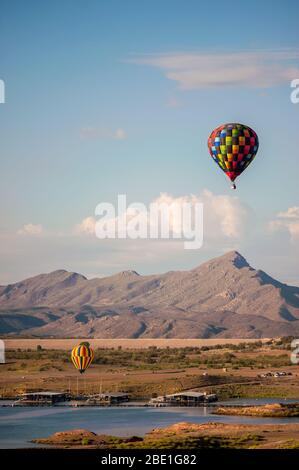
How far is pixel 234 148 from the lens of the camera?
105m

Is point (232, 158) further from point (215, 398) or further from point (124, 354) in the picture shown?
point (124, 354)

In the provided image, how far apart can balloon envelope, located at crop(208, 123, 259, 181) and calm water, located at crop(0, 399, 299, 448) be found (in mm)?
24164

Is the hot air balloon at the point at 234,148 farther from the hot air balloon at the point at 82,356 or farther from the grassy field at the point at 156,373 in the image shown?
the hot air balloon at the point at 82,356

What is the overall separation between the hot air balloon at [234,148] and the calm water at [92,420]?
2339 cm

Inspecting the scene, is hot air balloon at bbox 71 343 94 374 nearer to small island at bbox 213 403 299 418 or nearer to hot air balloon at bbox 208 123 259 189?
small island at bbox 213 403 299 418

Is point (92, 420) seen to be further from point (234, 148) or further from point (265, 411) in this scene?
point (234, 148)

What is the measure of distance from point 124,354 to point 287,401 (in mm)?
81479

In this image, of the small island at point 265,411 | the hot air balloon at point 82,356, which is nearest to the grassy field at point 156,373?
the hot air balloon at point 82,356

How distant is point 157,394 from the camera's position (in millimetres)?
124812

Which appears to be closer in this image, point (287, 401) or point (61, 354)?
point (287, 401)

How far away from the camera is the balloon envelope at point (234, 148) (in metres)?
105

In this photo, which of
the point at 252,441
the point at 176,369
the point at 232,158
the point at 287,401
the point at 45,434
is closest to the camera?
the point at 252,441

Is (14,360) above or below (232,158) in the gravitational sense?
below
